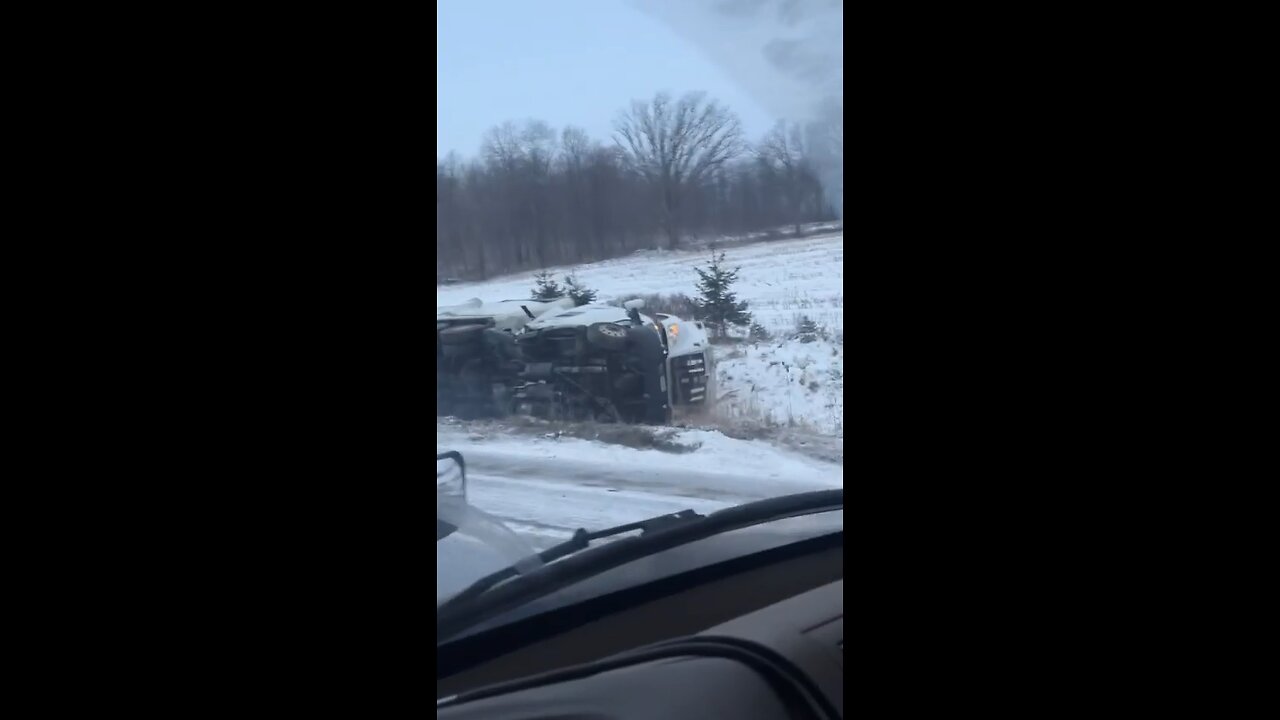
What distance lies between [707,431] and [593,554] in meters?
2.36

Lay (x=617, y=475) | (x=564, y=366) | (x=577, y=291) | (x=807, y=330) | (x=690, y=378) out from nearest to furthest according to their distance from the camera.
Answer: (x=617, y=475) < (x=564, y=366) < (x=690, y=378) < (x=577, y=291) < (x=807, y=330)

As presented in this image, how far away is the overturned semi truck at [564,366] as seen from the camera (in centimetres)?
414

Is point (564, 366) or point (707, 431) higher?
point (564, 366)

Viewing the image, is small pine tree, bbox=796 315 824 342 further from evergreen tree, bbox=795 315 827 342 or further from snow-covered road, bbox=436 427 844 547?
snow-covered road, bbox=436 427 844 547

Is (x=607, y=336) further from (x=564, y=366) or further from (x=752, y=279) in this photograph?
(x=752, y=279)

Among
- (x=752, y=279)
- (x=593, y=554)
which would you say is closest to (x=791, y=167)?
(x=752, y=279)

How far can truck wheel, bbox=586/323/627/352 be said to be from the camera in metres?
4.18

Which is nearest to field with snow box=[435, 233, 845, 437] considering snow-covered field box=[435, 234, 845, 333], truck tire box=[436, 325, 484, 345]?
snow-covered field box=[435, 234, 845, 333]

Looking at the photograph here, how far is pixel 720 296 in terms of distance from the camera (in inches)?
187

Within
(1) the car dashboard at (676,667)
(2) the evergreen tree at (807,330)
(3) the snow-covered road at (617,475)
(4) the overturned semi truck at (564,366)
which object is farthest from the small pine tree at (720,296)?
(1) the car dashboard at (676,667)

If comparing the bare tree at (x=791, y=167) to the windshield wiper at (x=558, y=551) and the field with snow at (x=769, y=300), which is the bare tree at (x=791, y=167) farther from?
the windshield wiper at (x=558, y=551)

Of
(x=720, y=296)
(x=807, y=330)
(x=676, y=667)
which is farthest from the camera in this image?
(x=807, y=330)

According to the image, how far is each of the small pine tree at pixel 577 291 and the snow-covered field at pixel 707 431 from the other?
44mm
